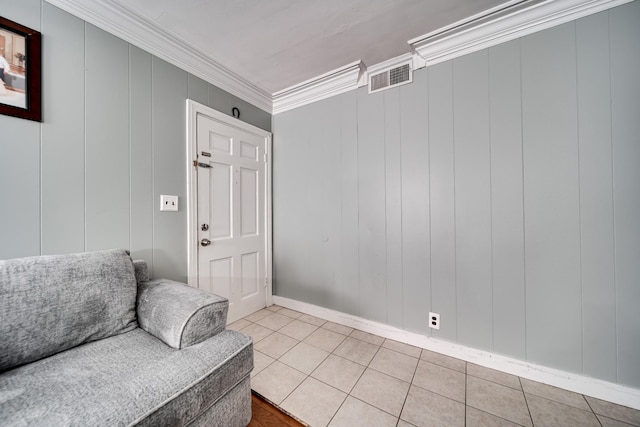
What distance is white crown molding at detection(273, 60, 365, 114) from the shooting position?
2.15m

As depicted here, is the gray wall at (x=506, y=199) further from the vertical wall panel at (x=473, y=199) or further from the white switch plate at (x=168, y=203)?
the white switch plate at (x=168, y=203)

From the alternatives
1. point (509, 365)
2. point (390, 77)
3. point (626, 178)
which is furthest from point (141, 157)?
point (626, 178)

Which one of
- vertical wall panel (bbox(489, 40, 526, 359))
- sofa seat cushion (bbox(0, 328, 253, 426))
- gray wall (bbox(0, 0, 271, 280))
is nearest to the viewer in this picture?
sofa seat cushion (bbox(0, 328, 253, 426))

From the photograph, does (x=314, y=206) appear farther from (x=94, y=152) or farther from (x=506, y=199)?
(x=94, y=152)

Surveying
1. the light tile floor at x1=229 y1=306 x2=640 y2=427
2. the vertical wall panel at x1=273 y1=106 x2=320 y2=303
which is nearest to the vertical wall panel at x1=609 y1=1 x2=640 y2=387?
the light tile floor at x1=229 y1=306 x2=640 y2=427

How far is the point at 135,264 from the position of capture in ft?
4.77

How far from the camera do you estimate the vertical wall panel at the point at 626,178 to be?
1.29 meters

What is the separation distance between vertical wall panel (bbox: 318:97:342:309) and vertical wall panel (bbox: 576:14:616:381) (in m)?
1.71

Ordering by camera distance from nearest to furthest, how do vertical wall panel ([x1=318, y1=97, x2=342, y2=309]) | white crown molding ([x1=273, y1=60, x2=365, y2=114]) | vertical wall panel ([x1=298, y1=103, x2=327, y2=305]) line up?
white crown molding ([x1=273, y1=60, x2=365, y2=114]) < vertical wall panel ([x1=318, y1=97, x2=342, y2=309]) < vertical wall panel ([x1=298, y1=103, x2=327, y2=305])

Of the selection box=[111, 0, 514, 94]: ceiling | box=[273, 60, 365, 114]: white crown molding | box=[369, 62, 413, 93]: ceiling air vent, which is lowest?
box=[369, 62, 413, 93]: ceiling air vent

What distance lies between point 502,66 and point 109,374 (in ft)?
9.34

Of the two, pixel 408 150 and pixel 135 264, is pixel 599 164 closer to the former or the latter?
pixel 408 150

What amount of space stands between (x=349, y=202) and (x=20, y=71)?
2274mm

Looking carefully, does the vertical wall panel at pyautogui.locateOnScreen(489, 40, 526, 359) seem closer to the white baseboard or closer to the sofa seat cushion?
the white baseboard
